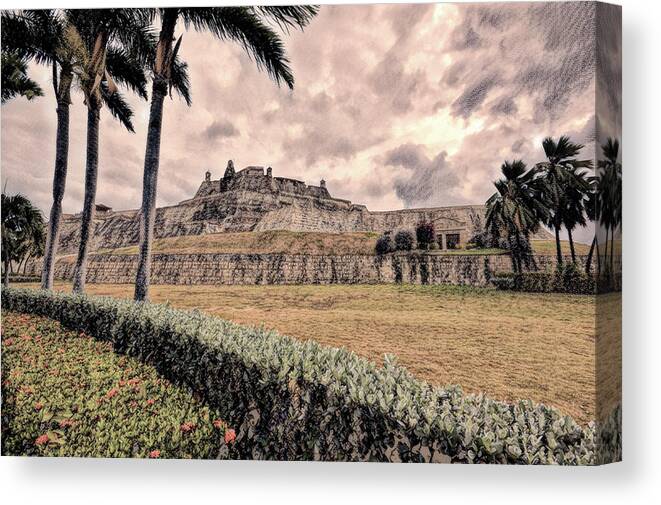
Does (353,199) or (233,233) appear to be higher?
(353,199)

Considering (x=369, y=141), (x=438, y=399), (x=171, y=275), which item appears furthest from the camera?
(x=171, y=275)

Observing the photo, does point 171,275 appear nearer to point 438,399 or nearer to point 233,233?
point 233,233

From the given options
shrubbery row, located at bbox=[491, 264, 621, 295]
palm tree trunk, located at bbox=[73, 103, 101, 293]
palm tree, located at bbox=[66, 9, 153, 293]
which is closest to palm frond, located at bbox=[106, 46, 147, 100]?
palm tree, located at bbox=[66, 9, 153, 293]

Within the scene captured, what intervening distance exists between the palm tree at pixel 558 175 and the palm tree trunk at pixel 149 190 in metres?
4.06

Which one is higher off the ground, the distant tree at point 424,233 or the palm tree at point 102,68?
the palm tree at point 102,68

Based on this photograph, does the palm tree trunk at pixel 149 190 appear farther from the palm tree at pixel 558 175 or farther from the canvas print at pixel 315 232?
the palm tree at pixel 558 175

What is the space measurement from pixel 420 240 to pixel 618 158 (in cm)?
213

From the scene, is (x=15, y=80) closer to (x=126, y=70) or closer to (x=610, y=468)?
(x=126, y=70)

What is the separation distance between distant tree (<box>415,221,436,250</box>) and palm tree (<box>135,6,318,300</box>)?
2056mm

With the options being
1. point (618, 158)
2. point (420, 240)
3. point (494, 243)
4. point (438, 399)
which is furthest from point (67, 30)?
point (618, 158)

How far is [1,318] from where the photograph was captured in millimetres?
5926

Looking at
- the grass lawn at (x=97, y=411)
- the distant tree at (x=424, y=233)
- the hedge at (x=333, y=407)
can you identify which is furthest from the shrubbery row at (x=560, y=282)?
the grass lawn at (x=97, y=411)

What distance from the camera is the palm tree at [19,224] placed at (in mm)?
5785

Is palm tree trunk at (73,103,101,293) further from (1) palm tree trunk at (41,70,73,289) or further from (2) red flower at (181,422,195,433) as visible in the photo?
(2) red flower at (181,422,195,433)
